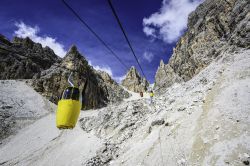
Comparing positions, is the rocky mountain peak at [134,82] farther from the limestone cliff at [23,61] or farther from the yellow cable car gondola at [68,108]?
the yellow cable car gondola at [68,108]

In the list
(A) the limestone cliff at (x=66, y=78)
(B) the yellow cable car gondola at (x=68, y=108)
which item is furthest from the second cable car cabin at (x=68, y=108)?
(A) the limestone cliff at (x=66, y=78)

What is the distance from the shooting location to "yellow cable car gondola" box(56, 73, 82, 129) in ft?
26.9

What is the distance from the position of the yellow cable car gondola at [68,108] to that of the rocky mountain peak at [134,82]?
370 ft

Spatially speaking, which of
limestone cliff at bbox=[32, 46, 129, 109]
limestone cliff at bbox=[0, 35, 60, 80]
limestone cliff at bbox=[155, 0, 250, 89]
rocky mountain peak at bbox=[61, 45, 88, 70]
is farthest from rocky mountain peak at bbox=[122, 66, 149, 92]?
limestone cliff at bbox=[155, 0, 250, 89]

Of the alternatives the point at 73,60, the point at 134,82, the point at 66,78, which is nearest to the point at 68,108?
the point at 66,78

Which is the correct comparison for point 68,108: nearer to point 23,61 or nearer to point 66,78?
point 66,78

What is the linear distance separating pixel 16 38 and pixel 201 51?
80416 mm

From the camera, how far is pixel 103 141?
23.4 meters

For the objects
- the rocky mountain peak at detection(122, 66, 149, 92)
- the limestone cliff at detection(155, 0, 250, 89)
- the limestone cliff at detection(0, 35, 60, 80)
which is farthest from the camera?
the rocky mountain peak at detection(122, 66, 149, 92)

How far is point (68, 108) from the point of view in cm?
823

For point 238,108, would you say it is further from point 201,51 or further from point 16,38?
point 16,38

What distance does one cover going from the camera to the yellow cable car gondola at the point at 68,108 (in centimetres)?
820

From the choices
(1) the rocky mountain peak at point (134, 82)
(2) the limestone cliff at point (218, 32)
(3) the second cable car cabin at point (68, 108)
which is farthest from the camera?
(1) the rocky mountain peak at point (134, 82)

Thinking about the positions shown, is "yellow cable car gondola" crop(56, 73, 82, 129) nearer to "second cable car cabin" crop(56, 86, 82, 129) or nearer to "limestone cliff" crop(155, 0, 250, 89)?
"second cable car cabin" crop(56, 86, 82, 129)
